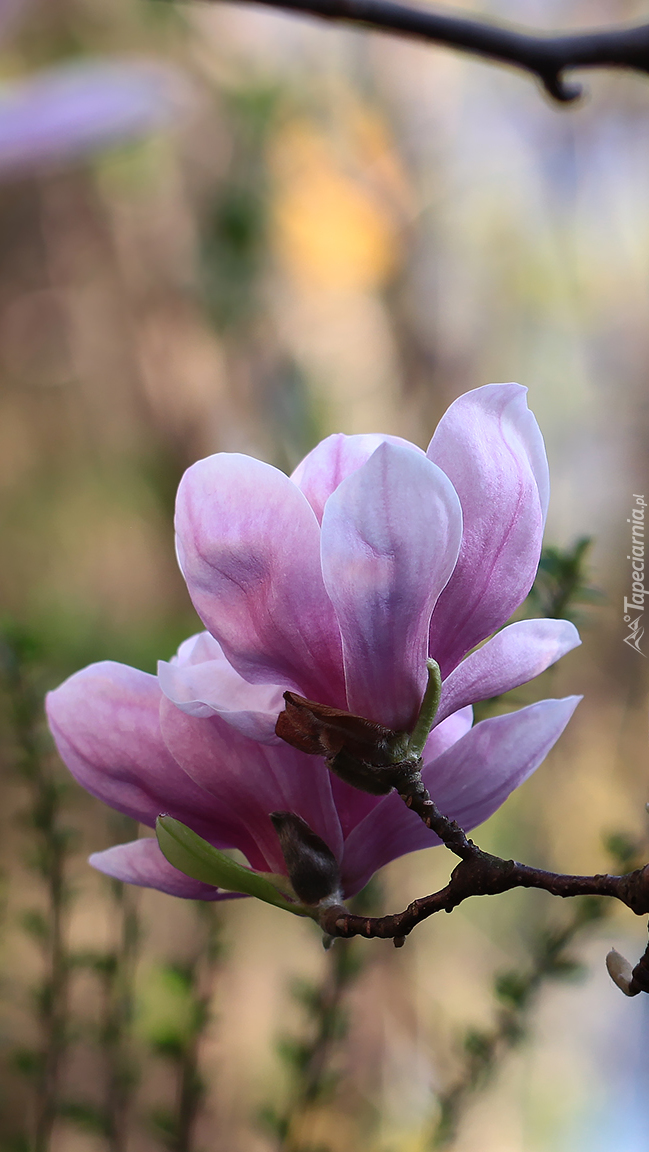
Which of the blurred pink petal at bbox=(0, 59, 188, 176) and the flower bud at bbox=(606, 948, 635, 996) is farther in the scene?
the blurred pink petal at bbox=(0, 59, 188, 176)

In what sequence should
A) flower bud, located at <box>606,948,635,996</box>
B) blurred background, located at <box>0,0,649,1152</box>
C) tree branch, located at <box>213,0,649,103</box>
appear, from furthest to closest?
1. blurred background, located at <box>0,0,649,1152</box>
2. tree branch, located at <box>213,0,649,103</box>
3. flower bud, located at <box>606,948,635,996</box>

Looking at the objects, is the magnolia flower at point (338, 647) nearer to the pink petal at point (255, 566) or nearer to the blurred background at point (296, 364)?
the pink petal at point (255, 566)

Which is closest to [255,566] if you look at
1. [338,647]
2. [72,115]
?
[338,647]

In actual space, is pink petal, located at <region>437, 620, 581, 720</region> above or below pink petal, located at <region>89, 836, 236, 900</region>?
above

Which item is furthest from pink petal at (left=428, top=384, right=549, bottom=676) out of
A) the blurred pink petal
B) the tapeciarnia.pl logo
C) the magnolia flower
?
the blurred pink petal

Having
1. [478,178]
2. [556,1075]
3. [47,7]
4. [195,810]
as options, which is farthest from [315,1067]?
[47,7]

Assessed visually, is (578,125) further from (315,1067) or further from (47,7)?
(315,1067)

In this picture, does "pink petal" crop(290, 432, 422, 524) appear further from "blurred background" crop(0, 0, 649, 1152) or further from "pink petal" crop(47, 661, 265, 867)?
"blurred background" crop(0, 0, 649, 1152)

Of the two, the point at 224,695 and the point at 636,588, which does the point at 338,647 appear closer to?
the point at 224,695
